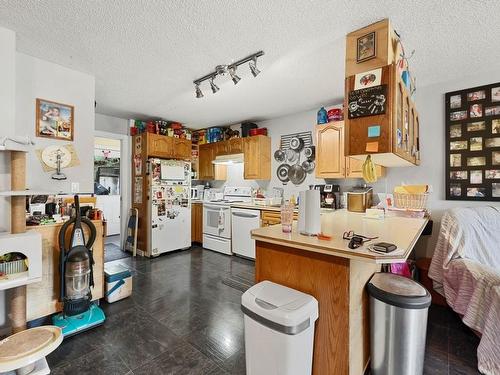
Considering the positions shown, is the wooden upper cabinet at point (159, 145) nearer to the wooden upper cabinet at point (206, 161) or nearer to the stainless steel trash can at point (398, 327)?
the wooden upper cabinet at point (206, 161)

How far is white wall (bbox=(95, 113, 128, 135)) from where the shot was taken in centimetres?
412

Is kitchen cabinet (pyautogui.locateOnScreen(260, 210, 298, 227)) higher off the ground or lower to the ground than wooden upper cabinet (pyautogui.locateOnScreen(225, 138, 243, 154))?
lower

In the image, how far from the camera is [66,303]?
205cm

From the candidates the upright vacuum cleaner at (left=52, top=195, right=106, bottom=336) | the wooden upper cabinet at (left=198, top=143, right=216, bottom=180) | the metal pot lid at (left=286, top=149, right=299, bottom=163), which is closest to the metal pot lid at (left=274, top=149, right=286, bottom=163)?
the metal pot lid at (left=286, top=149, right=299, bottom=163)

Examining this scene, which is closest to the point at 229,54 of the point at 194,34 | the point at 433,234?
the point at 194,34

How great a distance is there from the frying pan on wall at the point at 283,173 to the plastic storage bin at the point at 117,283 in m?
2.77

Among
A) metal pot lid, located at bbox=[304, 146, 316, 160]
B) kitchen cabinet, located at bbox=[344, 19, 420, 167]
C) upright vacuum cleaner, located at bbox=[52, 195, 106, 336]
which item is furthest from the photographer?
metal pot lid, located at bbox=[304, 146, 316, 160]

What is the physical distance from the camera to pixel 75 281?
2072 mm

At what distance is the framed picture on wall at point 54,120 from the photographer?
2285 millimetres

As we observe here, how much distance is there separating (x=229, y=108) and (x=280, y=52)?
1.78 m

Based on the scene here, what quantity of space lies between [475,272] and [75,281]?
10.7 feet

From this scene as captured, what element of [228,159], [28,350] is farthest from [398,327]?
[228,159]

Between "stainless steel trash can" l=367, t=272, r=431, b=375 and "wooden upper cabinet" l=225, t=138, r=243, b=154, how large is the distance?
3438mm

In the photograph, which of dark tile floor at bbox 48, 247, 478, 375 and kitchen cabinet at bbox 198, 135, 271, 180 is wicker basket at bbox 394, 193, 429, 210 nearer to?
dark tile floor at bbox 48, 247, 478, 375
